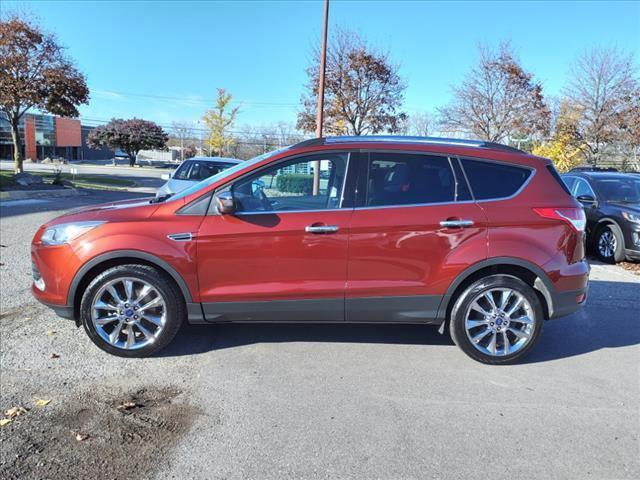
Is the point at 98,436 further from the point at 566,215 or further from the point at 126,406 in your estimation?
the point at 566,215

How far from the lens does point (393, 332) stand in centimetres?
482

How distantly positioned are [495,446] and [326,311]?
1.63 m

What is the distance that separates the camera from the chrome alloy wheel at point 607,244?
8567mm

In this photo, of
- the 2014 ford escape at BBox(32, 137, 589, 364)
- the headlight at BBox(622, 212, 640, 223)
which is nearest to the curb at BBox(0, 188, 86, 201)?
the 2014 ford escape at BBox(32, 137, 589, 364)

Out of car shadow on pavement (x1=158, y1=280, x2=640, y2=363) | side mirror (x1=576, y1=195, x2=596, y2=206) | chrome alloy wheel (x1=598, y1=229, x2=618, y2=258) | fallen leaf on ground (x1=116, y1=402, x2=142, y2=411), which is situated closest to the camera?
fallen leaf on ground (x1=116, y1=402, x2=142, y2=411)

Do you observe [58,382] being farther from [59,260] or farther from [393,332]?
[393,332]

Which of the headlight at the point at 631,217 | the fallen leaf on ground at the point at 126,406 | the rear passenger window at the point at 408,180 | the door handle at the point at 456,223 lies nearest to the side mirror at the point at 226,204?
the rear passenger window at the point at 408,180

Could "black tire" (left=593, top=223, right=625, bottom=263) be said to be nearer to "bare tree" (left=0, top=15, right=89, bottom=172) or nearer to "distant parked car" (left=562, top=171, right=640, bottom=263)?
"distant parked car" (left=562, top=171, right=640, bottom=263)

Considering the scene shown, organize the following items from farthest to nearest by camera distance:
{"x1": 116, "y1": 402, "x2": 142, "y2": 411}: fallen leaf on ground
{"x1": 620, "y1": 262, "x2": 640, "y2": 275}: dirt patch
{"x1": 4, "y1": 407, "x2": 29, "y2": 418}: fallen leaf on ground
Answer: {"x1": 620, "y1": 262, "x2": 640, "y2": 275}: dirt patch, {"x1": 116, "y1": 402, "x2": 142, "y2": 411}: fallen leaf on ground, {"x1": 4, "y1": 407, "x2": 29, "y2": 418}: fallen leaf on ground

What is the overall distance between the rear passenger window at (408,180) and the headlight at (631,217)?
5.82 meters

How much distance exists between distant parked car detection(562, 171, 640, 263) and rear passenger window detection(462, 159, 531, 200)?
537 centimetres

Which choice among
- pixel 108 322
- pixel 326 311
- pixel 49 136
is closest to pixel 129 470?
pixel 108 322

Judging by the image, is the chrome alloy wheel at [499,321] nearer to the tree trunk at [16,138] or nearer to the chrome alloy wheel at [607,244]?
the chrome alloy wheel at [607,244]

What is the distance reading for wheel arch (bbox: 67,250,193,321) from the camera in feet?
12.8
